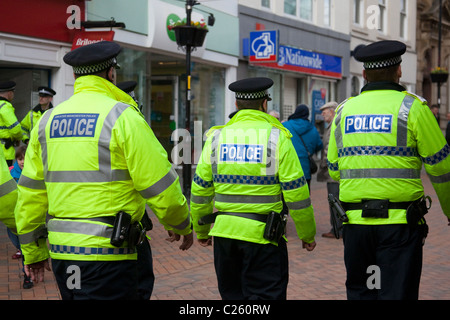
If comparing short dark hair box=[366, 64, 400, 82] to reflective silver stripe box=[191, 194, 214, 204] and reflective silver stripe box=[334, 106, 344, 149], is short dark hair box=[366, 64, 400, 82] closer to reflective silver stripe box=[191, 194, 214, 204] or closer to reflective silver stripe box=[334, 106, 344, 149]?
reflective silver stripe box=[334, 106, 344, 149]

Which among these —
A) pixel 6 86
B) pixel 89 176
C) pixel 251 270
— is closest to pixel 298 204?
pixel 251 270

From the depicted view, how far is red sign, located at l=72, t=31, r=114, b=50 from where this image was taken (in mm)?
11906

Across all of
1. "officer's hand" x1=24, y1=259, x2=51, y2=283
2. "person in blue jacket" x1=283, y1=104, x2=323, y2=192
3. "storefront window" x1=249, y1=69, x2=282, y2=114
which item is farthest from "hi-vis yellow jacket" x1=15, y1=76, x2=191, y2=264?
"storefront window" x1=249, y1=69, x2=282, y2=114

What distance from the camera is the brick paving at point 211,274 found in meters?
6.01

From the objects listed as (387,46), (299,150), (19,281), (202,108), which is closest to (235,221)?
(387,46)

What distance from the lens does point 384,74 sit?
4.12m

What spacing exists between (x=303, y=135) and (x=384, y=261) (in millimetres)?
5493

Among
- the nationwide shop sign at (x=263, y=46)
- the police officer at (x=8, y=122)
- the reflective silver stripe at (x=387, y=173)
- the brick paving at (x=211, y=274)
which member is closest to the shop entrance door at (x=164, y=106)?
the nationwide shop sign at (x=263, y=46)

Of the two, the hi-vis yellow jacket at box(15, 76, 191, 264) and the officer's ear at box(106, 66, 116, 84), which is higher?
the officer's ear at box(106, 66, 116, 84)

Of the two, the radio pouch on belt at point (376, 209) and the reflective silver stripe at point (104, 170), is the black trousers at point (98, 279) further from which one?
the radio pouch on belt at point (376, 209)

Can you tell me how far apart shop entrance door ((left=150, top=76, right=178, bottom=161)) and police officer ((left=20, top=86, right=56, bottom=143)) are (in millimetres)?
6852

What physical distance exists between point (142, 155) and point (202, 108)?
14.8 m

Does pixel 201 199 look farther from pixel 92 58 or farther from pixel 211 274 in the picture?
pixel 211 274

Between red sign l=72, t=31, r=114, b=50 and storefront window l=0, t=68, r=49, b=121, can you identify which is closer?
red sign l=72, t=31, r=114, b=50
